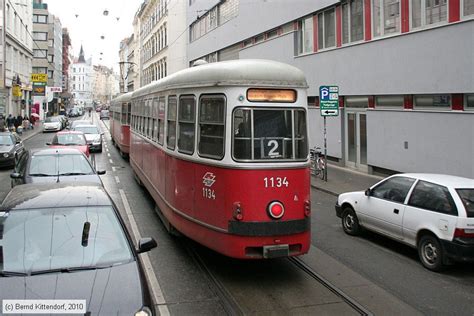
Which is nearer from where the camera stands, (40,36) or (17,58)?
(17,58)

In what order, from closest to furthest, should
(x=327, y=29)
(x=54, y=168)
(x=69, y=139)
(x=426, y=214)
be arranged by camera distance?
(x=426, y=214)
(x=54, y=168)
(x=69, y=139)
(x=327, y=29)

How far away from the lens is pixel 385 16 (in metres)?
17.1

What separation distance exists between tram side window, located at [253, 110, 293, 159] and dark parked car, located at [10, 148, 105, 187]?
5.13 metres

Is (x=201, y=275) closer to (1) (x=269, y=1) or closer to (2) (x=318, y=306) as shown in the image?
(2) (x=318, y=306)

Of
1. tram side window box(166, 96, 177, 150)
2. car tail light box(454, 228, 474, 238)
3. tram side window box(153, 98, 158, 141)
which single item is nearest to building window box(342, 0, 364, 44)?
tram side window box(153, 98, 158, 141)

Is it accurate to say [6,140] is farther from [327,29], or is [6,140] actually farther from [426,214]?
[426,214]

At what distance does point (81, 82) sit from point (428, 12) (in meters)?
154

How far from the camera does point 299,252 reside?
22.2 ft

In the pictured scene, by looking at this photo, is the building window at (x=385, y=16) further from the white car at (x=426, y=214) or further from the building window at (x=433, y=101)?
the white car at (x=426, y=214)

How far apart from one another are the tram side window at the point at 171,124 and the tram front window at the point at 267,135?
201 cm

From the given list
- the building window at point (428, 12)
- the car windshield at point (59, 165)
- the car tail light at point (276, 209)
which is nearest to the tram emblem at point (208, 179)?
the car tail light at point (276, 209)

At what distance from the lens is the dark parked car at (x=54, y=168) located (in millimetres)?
10742

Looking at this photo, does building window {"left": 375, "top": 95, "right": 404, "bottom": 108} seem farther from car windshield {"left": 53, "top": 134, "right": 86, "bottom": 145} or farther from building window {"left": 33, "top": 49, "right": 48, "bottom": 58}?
building window {"left": 33, "top": 49, "right": 48, "bottom": 58}

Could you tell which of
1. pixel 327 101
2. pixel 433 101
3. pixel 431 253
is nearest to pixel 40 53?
pixel 327 101
